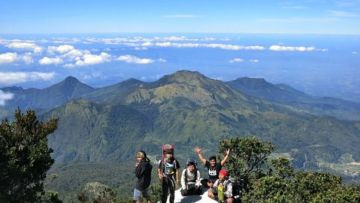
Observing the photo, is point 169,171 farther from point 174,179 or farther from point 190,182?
point 190,182

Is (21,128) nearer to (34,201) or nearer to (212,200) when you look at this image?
(34,201)

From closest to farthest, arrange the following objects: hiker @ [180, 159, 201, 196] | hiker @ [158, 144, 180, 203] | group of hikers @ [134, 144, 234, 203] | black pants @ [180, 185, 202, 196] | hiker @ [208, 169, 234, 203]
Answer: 1. group of hikers @ [134, 144, 234, 203]
2. hiker @ [158, 144, 180, 203]
3. hiker @ [208, 169, 234, 203]
4. hiker @ [180, 159, 201, 196]
5. black pants @ [180, 185, 202, 196]

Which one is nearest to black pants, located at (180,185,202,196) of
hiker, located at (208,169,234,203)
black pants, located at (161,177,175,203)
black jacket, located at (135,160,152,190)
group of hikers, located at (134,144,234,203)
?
group of hikers, located at (134,144,234,203)

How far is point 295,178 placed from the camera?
53781 mm

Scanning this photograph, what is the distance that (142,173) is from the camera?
79.9 ft

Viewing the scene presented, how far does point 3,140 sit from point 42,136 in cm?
358

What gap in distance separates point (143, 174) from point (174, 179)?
202 centimetres

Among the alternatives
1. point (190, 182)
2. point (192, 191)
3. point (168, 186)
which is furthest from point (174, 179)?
point (192, 191)

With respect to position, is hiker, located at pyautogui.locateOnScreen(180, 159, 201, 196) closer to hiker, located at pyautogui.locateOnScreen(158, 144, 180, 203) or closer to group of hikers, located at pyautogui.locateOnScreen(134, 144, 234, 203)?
group of hikers, located at pyautogui.locateOnScreen(134, 144, 234, 203)

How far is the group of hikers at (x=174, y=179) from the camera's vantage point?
2447 cm

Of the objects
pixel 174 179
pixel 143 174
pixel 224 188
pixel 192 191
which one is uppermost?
pixel 143 174

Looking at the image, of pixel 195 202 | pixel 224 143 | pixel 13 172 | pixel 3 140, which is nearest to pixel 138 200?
pixel 195 202

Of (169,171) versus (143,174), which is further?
(169,171)

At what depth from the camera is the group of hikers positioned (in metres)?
24.5
